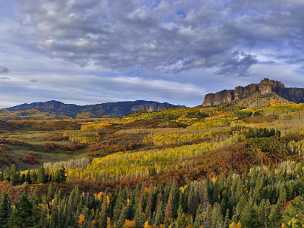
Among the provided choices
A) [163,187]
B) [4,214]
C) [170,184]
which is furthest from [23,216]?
[170,184]

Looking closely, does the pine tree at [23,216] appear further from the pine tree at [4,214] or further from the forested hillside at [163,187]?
the pine tree at [4,214]

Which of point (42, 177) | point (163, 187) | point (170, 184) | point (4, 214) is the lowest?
point (163, 187)

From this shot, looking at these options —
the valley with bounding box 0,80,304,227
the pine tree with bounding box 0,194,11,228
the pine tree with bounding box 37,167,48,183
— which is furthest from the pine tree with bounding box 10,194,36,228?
the pine tree with bounding box 37,167,48,183

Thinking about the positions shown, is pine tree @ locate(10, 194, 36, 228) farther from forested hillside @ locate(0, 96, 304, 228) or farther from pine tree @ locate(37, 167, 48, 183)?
pine tree @ locate(37, 167, 48, 183)

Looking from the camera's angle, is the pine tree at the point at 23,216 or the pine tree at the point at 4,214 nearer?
the pine tree at the point at 23,216

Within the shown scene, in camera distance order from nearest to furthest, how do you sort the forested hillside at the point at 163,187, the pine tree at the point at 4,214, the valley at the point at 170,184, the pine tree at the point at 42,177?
the pine tree at the point at 4,214
the forested hillside at the point at 163,187
the valley at the point at 170,184
the pine tree at the point at 42,177

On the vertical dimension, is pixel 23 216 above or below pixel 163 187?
above

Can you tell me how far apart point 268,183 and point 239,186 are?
46.8 feet

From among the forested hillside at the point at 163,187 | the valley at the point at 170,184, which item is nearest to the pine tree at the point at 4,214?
the forested hillside at the point at 163,187

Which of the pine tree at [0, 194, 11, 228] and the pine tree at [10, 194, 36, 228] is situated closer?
the pine tree at [10, 194, 36, 228]

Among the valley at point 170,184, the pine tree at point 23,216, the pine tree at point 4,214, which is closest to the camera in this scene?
the pine tree at point 23,216

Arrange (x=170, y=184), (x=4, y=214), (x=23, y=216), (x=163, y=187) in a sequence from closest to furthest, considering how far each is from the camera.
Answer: (x=23, y=216) → (x=4, y=214) → (x=163, y=187) → (x=170, y=184)

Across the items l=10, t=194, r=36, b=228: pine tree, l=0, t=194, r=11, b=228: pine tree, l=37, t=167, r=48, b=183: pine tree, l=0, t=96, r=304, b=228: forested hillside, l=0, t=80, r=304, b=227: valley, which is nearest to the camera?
l=10, t=194, r=36, b=228: pine tree

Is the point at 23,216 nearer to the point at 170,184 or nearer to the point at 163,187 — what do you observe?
the point at 163,187
